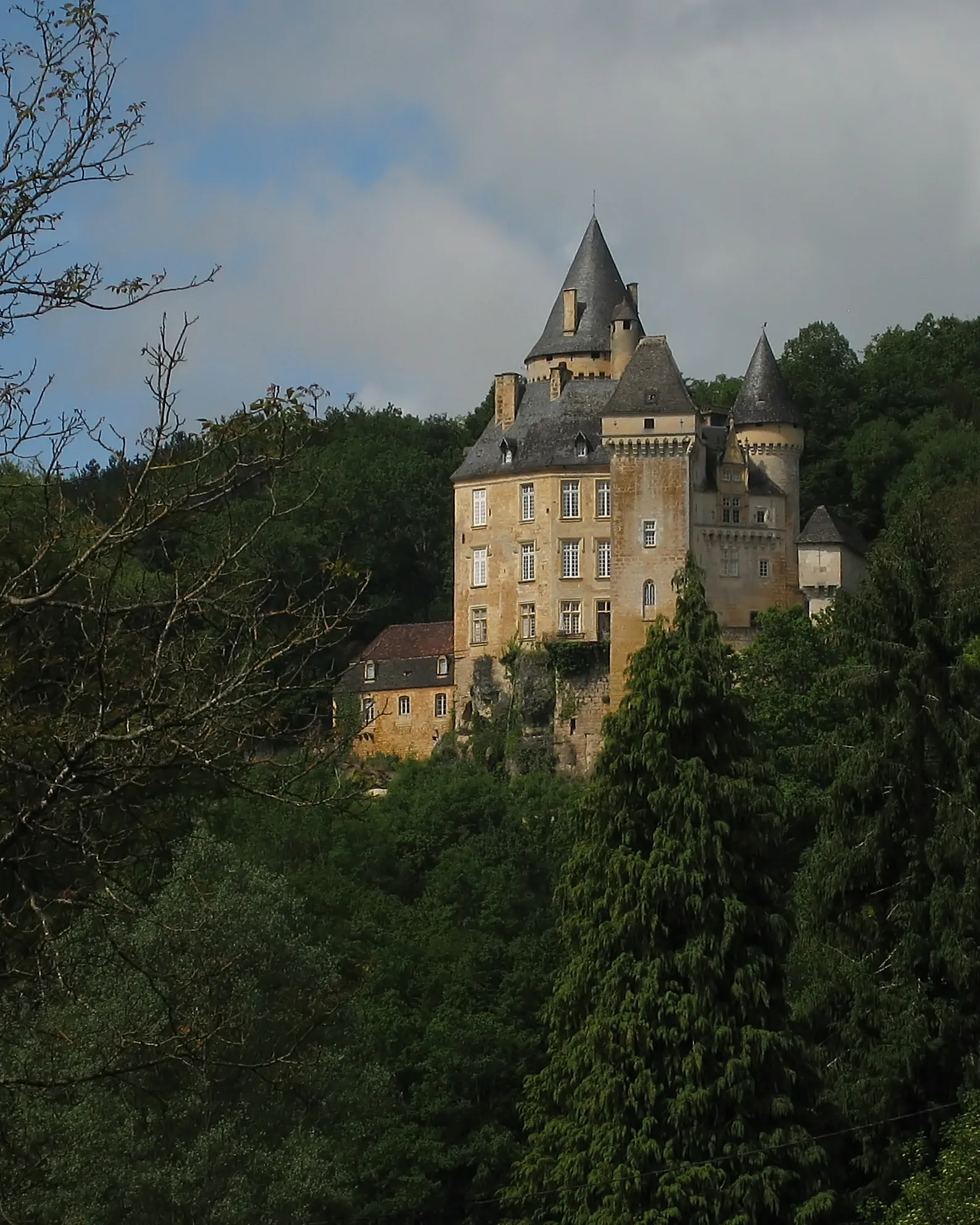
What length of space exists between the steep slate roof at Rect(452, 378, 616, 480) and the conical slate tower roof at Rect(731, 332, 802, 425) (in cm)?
407

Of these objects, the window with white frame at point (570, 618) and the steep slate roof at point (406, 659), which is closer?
the window with white frame at point (570, 618)

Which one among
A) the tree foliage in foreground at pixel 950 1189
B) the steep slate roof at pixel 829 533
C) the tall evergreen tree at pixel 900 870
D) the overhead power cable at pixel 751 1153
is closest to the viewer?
the tree foliage in foreground at pixel 950 1189

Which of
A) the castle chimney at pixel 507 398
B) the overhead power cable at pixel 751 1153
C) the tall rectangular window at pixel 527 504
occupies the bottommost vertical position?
the overhead power cable at pixel 751 1153

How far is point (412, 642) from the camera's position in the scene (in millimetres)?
70125

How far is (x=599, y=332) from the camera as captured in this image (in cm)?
6900

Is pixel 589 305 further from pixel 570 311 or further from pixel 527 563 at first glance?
pixel 527 563

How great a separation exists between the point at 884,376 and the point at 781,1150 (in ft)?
178

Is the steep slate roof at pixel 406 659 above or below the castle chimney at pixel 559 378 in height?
below

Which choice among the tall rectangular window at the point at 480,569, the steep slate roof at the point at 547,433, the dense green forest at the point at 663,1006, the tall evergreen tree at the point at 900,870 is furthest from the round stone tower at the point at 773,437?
the tall evergreen tree at the point at 900,870

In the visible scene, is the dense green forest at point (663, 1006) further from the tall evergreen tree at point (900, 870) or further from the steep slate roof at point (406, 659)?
the steep slate roof at point (406, 659)

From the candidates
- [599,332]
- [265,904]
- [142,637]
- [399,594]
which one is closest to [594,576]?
[599,332]

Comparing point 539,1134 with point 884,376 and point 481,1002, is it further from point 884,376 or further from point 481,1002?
point 884,376

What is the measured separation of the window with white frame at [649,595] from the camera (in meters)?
61.2

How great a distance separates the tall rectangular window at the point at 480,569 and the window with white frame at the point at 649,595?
6488 mm
